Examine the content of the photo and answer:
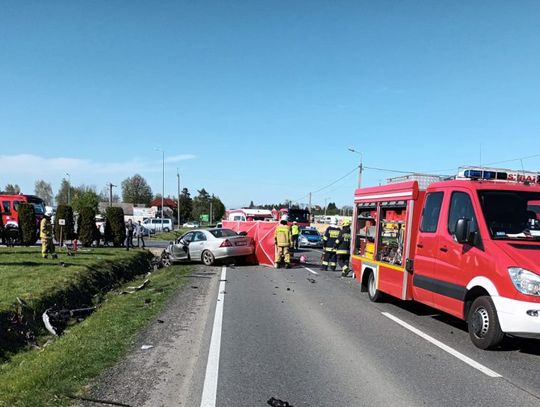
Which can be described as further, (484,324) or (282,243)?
(282,243)

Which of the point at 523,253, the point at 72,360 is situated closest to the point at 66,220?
the point at 72,360

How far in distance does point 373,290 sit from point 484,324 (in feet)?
13.0

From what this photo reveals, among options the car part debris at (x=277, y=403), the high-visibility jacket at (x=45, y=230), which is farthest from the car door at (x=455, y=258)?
the high-visibility jacket at (x=45, y=230)

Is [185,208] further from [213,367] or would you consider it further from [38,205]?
[213,367]

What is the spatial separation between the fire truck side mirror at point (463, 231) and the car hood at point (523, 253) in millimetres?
384

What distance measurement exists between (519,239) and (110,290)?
11.2 m

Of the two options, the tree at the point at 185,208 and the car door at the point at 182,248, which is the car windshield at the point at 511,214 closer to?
the car door at the point at 182,248

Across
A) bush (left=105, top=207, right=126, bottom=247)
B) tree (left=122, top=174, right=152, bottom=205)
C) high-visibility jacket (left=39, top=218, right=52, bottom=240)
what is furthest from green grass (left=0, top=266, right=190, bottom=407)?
tree (left=122, top=174, right=152, bottom=205)

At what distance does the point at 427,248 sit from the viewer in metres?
7.73

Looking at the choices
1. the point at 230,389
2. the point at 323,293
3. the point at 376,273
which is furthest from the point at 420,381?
the point at 323,293

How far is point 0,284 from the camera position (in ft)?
35.8

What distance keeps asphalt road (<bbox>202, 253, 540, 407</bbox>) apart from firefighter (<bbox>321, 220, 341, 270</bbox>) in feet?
23.4

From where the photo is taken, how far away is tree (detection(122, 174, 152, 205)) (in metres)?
133

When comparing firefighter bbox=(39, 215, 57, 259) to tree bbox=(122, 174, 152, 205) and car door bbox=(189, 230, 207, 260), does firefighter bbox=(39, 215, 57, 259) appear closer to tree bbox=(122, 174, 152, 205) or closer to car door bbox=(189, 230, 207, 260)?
car door bbox=(189, 230, 207, 260)
